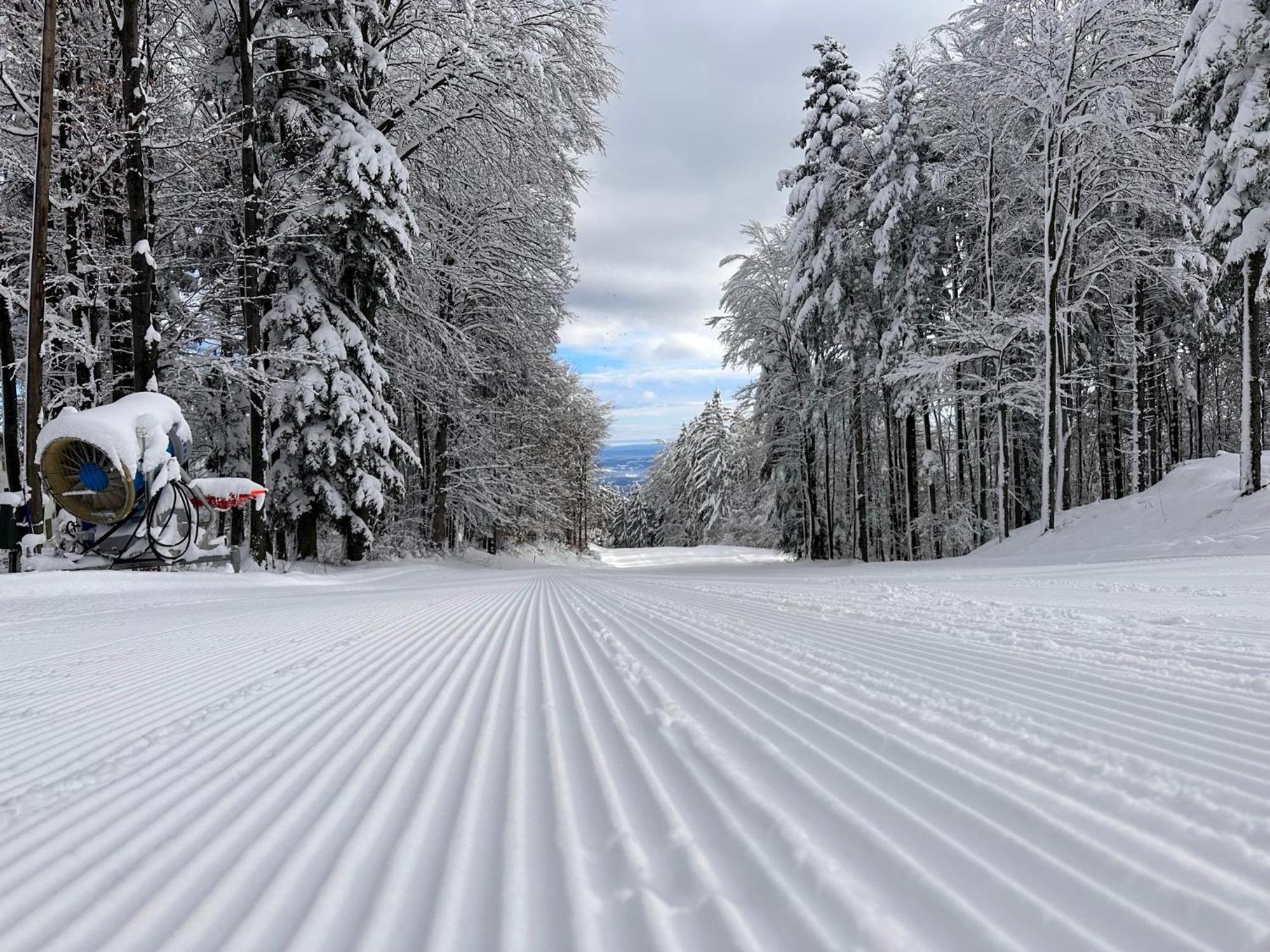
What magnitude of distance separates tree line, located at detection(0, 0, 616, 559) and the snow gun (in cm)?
72

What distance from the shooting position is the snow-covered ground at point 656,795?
2.83 ft

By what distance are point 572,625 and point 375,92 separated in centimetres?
1306

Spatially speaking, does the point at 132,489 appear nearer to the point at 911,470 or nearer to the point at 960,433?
the point at 911,470

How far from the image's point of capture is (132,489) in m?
7.92

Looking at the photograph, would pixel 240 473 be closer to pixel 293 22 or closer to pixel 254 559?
pixel 254 559

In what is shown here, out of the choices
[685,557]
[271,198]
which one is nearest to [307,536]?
[271,198]

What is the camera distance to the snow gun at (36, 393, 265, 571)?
25.0 feet

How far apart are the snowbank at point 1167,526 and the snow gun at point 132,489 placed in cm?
1168

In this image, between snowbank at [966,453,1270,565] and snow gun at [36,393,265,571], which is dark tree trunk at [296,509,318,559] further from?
snowbank at [966,453,1270,565]

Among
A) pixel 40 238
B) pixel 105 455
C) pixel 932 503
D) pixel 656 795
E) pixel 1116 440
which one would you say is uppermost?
pixel 40 238

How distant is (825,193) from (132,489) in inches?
578

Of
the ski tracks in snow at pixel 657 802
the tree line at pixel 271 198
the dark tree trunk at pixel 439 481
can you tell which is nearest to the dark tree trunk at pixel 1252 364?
the ski tracks in snow at pixel 657 802

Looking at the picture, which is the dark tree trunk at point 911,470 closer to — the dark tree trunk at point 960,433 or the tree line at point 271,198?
the dark tree trunk at point 960,433

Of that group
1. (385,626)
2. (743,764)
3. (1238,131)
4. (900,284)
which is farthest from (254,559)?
(1238,131)
